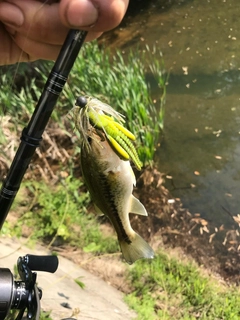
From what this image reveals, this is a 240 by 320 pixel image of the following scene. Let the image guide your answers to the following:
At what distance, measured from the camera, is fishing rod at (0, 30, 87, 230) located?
1032 mm

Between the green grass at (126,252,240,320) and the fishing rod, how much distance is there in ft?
5.06

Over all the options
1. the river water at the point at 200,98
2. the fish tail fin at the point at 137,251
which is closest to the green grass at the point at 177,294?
the river water at the point at 200,98

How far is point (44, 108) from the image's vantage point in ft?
3.65

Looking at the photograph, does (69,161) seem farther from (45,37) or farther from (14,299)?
(14,299)

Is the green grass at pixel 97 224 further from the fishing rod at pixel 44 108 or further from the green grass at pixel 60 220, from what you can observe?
the fishing rod at pixel 44 108

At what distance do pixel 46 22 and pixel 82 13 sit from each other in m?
0.33

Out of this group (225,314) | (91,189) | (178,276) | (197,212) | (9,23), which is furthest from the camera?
(197,212)

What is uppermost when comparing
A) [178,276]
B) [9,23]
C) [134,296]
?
[9,23]

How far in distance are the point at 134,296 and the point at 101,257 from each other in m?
0.43

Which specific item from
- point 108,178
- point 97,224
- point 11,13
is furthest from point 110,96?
point 108,178

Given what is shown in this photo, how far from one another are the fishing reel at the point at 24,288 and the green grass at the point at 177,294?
5.07 ft

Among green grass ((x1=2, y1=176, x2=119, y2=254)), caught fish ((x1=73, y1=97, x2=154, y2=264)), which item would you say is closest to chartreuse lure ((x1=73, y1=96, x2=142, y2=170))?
caught fish ((x1=73, y1=97, x2=154, y2=264))

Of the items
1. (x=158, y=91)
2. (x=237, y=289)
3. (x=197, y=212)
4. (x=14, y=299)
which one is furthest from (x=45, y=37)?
(x=158, y=91)

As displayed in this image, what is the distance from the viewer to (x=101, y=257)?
307 cm
